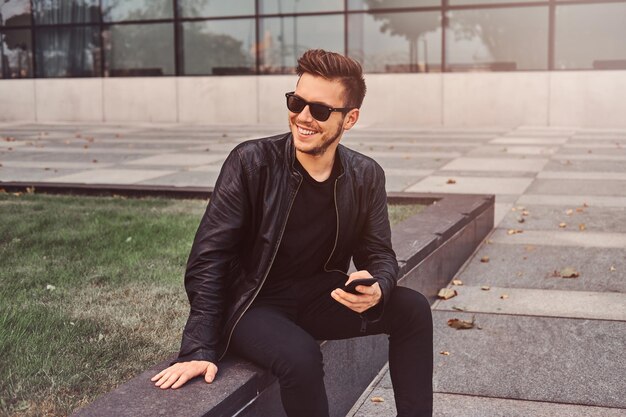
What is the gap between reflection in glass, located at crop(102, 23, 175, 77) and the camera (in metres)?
25.1

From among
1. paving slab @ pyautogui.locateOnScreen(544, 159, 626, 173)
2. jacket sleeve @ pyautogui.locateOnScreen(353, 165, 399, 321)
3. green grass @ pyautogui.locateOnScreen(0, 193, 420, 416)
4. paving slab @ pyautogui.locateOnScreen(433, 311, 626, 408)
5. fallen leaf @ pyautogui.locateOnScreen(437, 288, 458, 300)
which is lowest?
paving slab @ pyautogui.locateOnScreen(433, 311, 626, 408)

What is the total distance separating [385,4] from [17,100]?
1089 centimetres

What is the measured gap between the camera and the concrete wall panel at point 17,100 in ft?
86.7

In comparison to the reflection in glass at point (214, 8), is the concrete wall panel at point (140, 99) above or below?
below

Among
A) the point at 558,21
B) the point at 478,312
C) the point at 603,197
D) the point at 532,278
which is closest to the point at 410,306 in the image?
the point at 478,312

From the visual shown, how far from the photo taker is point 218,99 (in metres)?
24.8

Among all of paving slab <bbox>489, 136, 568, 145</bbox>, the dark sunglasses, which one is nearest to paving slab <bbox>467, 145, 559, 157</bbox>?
paving slab <bbox>489, 136, 568, 145</bbox>

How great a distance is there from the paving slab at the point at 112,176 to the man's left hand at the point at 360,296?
769 centimetres

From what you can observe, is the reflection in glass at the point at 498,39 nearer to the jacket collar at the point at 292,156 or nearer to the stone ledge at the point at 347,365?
the stone ledge at the point at 347,365

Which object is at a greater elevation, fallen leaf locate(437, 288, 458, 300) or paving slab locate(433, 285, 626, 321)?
fallen leaf locate(437, 288, 458, 300)

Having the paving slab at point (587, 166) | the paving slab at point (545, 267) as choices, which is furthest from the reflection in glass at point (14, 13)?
the paving slab at point (545, 267)

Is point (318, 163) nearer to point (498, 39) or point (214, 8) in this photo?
point (498, 39)

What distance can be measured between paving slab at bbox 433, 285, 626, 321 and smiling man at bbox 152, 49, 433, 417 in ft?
6.61

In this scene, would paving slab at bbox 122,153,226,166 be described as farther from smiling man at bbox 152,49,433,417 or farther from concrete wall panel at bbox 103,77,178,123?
concrete wall panel at bbox 103,77,178,123
